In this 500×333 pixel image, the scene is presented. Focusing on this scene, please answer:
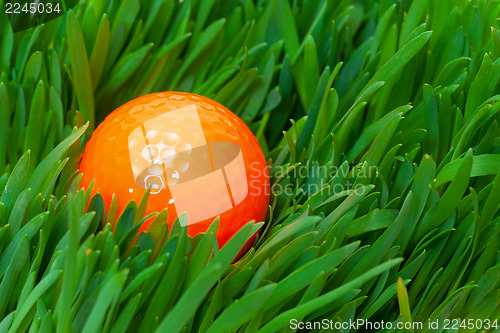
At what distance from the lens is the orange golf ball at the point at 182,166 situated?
54 centimetres

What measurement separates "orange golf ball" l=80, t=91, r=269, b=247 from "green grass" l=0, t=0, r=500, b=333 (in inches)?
1.2

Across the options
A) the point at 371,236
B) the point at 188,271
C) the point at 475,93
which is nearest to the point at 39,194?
the point at 188,271

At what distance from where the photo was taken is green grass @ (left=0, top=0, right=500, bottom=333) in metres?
0.45

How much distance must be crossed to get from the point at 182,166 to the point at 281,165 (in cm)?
17

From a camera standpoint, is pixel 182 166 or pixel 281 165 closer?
pixel 182 166

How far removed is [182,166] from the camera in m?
0.55

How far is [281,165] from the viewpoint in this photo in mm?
675

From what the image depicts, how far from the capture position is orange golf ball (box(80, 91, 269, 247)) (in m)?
0.54

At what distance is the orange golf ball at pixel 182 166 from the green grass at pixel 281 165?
0.03 m

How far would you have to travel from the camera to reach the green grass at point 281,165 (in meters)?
0.45

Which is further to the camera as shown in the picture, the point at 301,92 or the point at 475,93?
the point at 301,92

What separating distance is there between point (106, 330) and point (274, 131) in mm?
405

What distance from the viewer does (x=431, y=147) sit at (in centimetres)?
62

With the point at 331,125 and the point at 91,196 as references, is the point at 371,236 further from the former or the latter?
the point at 91,196
